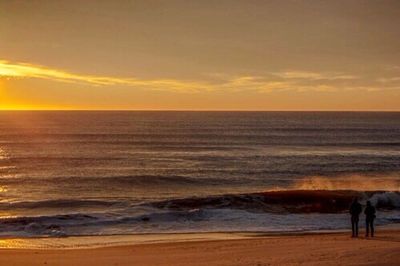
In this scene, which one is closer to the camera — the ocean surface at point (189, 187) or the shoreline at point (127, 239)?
the shoreline at point (127, 239)

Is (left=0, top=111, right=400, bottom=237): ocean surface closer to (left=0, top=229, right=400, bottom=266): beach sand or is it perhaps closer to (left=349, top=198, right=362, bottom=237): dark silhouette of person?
(left=349, top=198, right=362, bottom=237): dark silhouette of person

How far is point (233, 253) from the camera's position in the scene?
1738cm

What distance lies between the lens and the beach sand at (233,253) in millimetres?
15188

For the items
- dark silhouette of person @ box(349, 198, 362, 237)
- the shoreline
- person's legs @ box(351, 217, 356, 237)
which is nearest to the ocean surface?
the shoreline

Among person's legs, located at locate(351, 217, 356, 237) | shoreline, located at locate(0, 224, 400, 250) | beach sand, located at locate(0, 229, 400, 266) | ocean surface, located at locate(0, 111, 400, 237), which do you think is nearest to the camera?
beach sand, located at locate(0, 229, 400, 266)

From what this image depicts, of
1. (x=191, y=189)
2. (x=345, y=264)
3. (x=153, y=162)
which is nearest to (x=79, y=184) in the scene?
(x=191, y=189)

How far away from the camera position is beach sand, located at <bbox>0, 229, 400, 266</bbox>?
49.8 feet

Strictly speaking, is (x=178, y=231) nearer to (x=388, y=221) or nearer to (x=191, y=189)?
(x=388, y=221)

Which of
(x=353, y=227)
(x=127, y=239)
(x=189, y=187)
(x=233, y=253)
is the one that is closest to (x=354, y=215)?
(x=353, y=227)

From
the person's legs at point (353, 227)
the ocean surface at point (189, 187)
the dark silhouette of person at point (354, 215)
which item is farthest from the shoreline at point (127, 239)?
the ocean surface at point (189, 187)

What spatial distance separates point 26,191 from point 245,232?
69.0 feet

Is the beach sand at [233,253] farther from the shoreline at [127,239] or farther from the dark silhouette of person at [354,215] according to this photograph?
the shoreline at [127,239]

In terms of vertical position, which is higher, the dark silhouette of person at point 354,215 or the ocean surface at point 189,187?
the dark silhouette of person at point 354,215

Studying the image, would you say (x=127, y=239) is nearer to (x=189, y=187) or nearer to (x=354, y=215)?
(x=354, y=215)
